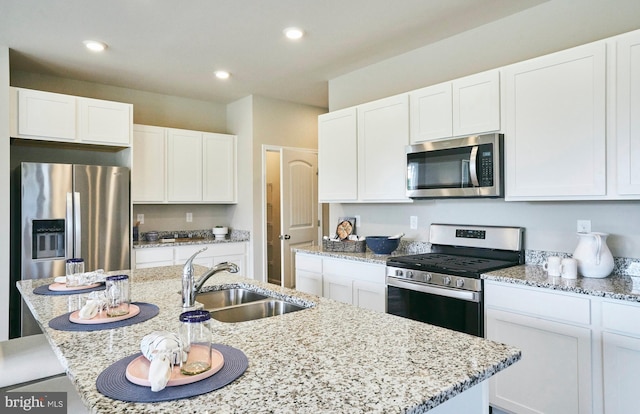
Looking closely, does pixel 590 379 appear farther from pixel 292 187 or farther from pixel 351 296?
pixel 292 187

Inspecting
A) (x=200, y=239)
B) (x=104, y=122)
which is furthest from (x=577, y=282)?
(x=104, y=122)

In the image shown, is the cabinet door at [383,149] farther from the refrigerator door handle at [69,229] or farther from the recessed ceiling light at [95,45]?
the refrigerator door handle at [69,229]

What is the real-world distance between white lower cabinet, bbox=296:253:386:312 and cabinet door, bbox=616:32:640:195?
5.13ft

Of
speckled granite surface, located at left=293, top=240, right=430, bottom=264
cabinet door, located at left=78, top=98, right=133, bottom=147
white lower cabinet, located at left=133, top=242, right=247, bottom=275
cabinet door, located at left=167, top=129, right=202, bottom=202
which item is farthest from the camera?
cabinet door, located at left=167, top=129, right=202, bottom=202

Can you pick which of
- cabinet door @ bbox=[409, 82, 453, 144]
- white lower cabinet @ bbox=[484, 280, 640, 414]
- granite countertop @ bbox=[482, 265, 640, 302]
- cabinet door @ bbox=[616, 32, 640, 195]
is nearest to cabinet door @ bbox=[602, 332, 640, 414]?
white lower cabinet @ bbox=[484, 280, 640, 414]

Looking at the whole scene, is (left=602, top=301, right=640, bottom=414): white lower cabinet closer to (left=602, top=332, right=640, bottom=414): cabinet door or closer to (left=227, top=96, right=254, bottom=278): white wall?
(left=602, top=332, right=640, bottom=414): cabinet door

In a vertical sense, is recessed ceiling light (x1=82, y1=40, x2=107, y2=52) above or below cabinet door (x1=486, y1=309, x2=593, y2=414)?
above

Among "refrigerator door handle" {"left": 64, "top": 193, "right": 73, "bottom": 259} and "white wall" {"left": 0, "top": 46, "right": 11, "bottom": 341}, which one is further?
"refrigerator door handle" {"left": 64, "top": 193, "right": 73, "bottom": 259}

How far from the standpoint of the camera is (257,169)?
4926 mm

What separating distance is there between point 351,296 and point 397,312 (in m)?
0.52

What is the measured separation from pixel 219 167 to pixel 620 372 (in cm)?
429

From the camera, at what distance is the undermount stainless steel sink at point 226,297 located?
2.22m

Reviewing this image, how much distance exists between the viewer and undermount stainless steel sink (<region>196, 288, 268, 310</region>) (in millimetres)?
2219

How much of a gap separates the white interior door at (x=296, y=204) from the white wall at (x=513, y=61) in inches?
49.8
